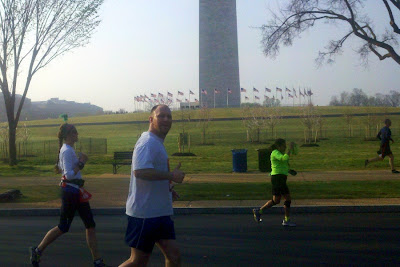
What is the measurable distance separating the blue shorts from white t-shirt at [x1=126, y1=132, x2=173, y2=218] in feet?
0.16

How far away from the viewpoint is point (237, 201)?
44.8 feet

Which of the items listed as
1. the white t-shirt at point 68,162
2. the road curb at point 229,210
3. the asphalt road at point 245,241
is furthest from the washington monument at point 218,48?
the white t-shirt at point 68,162

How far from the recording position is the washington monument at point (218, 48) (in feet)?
305

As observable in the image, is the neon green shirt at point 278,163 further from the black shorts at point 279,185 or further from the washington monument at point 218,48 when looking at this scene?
the washington monument at point 218,48

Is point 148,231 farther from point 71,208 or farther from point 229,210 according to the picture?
point 229,210

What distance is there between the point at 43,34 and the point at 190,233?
18.4 m

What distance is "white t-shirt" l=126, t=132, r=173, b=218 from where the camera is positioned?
4.91 metres

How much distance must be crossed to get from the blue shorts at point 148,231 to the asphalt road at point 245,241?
107 inches

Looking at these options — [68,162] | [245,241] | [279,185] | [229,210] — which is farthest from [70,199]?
[229,210]

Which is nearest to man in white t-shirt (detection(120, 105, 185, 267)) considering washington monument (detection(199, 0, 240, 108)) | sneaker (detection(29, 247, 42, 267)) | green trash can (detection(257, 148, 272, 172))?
sneaker (detection(29, 247, 42, 267))

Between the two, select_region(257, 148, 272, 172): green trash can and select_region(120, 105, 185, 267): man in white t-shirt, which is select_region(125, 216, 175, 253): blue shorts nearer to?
select_region(120, 105, 185, 267): man in white t-shirt

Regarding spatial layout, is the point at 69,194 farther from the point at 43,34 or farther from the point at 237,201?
the point at 43,34

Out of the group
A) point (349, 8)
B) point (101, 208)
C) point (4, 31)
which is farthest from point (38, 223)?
point (4, 31)

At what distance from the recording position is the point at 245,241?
359 inches
